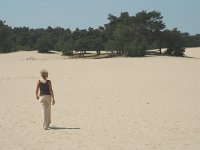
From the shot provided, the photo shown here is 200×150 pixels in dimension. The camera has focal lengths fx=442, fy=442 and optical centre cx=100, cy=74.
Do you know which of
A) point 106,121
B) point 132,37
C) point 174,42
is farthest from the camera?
point 174,42

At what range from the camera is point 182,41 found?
6775cm

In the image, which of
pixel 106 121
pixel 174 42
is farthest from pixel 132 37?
pixel 106 121

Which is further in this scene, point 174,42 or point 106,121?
point 174,42

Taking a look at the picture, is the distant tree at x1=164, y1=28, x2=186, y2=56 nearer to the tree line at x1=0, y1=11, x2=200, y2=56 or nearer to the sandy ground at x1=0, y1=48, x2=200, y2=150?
the tree line at x1=0, y1=11, x2=200, y2=56

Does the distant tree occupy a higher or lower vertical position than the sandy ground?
higher

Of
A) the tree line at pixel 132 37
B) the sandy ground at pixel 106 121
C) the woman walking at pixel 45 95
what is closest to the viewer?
the sandy ground at pixel 106 121

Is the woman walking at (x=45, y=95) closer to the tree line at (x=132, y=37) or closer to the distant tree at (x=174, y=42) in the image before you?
the tree line at (x=132, y=37)

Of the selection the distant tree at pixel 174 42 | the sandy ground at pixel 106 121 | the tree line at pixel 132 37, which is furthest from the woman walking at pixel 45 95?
the distant tree at pixel 174 42

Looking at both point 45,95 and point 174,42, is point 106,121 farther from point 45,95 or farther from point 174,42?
point 174,42

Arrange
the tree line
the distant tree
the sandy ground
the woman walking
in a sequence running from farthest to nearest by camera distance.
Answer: the distant tree, the tree line, the woman walking, the sandy ground

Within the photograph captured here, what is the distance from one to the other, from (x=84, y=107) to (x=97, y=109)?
0.77 metres

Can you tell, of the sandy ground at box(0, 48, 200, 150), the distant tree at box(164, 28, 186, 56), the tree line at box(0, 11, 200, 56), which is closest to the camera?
the sandy ground at box(0, 48, 200, 150)

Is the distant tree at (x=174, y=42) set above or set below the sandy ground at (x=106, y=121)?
above

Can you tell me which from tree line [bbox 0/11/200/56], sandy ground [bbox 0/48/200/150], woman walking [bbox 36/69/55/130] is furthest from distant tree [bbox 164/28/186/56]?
woman walking [bbox 36/69/55/130]
